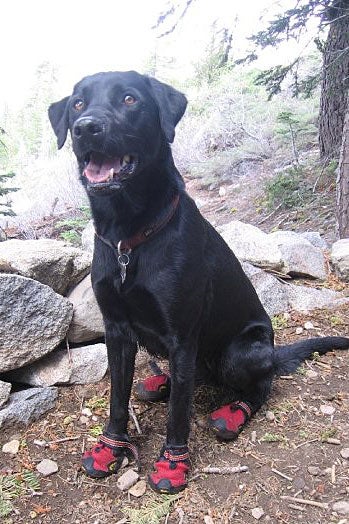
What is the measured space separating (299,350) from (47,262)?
1734 mm

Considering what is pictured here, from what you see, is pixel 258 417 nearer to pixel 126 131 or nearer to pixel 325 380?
pixel 325 380

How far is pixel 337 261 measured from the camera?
14.8 ft

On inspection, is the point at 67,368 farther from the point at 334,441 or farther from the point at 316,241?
the point at 316,241

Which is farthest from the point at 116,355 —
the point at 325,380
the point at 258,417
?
the point at 325,380

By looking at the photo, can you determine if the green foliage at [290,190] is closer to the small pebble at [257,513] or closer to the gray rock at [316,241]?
the gray rock at [316,241]

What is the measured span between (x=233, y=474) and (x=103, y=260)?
1.20 metres

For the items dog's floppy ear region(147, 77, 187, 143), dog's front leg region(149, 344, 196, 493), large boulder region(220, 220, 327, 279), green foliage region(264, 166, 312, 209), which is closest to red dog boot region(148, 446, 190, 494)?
dog's front leg region(149, 344, 196, 493)

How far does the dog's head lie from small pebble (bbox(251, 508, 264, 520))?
151cm

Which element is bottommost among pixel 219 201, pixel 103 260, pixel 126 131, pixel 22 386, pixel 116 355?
pixel 219 201

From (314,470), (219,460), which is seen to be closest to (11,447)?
(219,460)

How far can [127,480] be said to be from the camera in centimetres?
235

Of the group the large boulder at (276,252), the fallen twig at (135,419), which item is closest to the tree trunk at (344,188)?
the large boulder at (276,252)

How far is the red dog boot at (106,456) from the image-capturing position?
A: 237 cm

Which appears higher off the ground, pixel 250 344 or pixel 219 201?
pixel 250 344
